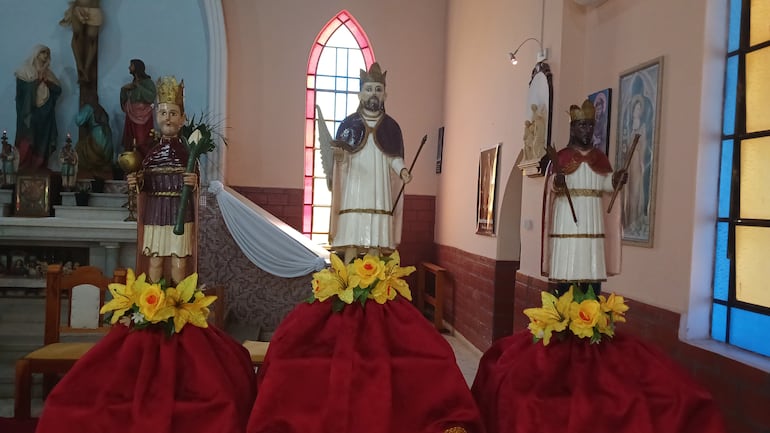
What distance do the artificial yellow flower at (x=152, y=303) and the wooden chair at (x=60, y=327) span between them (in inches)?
35.4

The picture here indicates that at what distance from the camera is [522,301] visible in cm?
476

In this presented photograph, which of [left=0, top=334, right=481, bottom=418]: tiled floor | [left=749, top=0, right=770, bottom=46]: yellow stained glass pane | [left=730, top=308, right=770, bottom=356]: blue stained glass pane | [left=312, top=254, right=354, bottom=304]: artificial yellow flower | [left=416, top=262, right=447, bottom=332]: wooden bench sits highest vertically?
[left=749, top=0, right=770, bottom=46]: yellow stained glass pane

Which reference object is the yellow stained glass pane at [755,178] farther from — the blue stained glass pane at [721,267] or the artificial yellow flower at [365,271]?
the artificial yellow flower at [365,271]

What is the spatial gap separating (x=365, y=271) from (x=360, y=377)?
43 cm

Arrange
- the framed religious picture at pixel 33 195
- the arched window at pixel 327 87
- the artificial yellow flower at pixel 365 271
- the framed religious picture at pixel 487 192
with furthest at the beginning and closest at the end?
1. the arched window at pixel 327 87
2. the framed religious picture at pixel 487 192
3. the framed religious picture at pixel 33 195
4. the artificial yellow flower at pixel 365 271

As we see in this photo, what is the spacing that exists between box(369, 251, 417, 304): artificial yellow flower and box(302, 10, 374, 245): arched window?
18.3ft

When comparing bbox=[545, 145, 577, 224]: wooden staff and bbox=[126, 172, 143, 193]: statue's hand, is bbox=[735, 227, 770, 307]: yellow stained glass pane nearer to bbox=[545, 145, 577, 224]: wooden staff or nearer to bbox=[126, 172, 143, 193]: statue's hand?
bbox=[545, 145, 577, 224]: wooden staff

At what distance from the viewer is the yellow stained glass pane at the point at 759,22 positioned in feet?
9.25

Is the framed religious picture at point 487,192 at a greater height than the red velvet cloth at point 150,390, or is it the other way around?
the framed religious picture at point 487,192

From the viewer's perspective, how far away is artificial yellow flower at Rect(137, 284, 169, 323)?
2.12m

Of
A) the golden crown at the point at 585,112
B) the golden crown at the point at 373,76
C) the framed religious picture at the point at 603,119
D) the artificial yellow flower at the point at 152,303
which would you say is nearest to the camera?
the artificial yellow flower at the point at 152,303

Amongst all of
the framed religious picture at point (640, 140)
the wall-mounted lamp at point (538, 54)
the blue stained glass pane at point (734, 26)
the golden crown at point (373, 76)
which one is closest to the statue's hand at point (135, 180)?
the golden crown at point (373, 76)

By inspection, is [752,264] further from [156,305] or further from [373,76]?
[156,305]

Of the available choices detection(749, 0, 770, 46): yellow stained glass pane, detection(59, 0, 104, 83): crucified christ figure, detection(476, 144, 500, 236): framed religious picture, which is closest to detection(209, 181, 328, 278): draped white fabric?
detection(476, 144, 500, 236): framed religious picture
